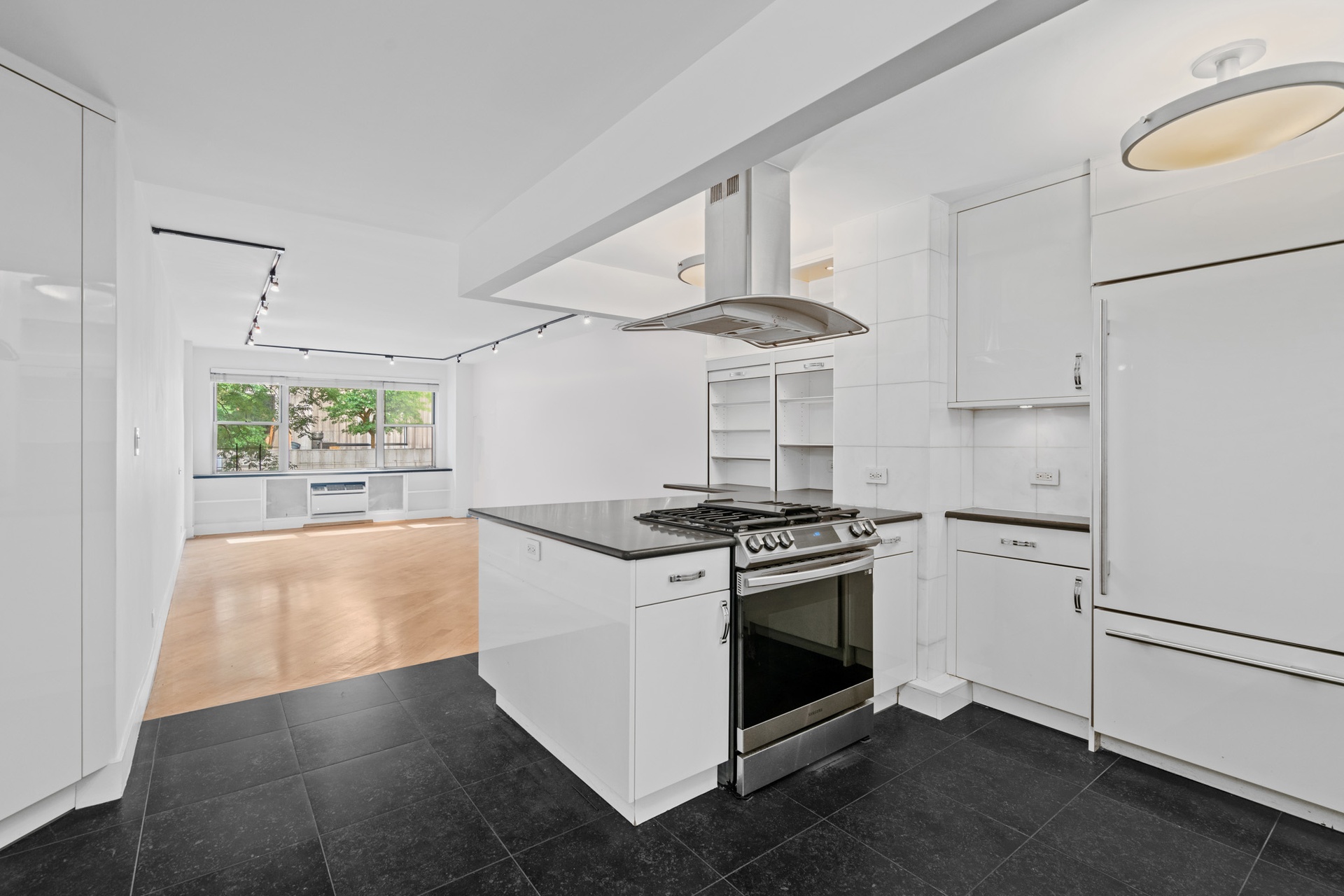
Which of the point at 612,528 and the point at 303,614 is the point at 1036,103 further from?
the point at 303,614

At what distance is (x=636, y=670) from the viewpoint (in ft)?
6.58

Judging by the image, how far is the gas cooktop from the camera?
241 cm

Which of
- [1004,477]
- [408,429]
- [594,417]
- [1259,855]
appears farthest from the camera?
[408,429]

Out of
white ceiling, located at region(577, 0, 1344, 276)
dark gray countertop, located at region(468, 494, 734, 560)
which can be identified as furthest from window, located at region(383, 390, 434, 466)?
white ceiling, located at region(577, 0, 1344, 276)

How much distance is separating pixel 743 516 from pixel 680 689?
80 cm

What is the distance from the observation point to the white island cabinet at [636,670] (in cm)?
203

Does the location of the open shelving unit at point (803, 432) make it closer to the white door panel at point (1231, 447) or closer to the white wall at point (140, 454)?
the white door panel at point (1231, 447)

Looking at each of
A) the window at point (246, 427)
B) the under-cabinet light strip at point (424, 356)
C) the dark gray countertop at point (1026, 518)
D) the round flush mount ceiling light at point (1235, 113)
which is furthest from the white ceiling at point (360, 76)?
the window at point (246, 427)

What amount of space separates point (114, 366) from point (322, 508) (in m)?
7.94

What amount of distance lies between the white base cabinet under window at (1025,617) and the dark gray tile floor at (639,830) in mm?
269

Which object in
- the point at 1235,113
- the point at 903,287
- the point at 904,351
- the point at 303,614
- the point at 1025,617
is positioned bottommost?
the point at 303,614

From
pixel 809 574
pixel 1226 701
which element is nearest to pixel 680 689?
pixel 809 574

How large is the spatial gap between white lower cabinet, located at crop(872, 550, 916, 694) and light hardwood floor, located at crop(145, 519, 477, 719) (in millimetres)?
2462

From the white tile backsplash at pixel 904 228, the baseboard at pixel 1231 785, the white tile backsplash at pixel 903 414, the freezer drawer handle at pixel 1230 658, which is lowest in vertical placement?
the baseboard at pixel 1231 785
